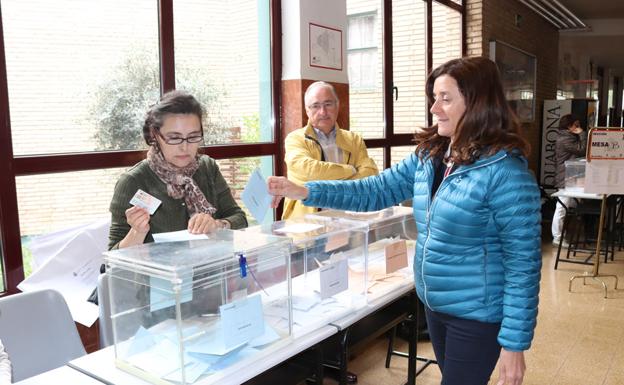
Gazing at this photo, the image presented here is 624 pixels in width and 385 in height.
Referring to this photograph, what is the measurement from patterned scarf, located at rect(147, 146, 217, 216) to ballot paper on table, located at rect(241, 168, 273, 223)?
337mm

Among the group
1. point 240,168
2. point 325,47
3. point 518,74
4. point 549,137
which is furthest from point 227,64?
point 549,137

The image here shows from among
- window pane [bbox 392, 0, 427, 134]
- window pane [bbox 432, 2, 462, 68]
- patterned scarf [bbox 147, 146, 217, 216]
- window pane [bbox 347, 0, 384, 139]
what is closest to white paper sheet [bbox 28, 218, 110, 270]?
patterned scarf [bbox 147, 146, 217, 216]

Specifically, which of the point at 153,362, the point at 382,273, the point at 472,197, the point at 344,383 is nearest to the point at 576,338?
the point at 382,273

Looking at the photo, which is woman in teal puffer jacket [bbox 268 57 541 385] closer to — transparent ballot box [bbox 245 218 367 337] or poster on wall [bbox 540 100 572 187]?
transparent ballot box [bbox 245 218 367 337]

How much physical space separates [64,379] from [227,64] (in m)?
2.43

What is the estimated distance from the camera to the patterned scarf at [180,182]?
6.36 feet

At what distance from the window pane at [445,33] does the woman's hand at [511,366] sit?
5.13 m

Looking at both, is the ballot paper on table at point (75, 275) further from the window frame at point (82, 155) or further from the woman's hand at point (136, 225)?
the woman's hand at point (136, 225)

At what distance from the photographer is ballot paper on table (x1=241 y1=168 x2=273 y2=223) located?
167cm

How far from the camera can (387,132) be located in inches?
203

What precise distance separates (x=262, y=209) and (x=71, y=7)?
5.43 ft

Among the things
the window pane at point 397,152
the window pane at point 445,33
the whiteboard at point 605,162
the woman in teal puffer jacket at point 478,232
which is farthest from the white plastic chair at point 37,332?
the window pane at point 445,33

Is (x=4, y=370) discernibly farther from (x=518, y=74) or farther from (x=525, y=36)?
(x=525, y=36)

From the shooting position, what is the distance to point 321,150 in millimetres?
3109
